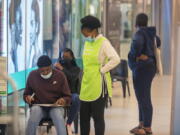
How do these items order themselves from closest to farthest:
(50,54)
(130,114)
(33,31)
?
1. (33,31)
2. (50,54)
3. (130,114)

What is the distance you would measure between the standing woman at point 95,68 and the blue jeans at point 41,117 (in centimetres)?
36

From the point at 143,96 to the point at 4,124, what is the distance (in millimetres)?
2414

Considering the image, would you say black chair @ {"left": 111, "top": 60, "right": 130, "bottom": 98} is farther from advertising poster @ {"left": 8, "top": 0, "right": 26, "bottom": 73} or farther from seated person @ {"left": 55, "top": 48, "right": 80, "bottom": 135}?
advertising poster @ {"left": 8, "top": 0, "right": 26, "bottom": 73}

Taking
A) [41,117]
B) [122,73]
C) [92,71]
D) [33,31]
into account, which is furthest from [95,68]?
[122,73]

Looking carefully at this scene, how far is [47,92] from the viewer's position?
5.79m

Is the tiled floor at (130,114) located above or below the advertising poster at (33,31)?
below

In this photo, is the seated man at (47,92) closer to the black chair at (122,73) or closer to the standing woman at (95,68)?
the standing woman at (95,68)

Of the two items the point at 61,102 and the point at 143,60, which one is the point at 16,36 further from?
the point at 143,60

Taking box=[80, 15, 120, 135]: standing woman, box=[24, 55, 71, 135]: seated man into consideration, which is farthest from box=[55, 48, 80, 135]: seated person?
box=[24, 55, 71, 135]: seated man

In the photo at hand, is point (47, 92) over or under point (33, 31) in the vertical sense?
under

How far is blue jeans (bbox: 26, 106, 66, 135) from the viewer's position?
5672 millimetres

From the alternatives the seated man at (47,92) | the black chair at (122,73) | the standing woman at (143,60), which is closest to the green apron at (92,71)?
the seated man at (47,92)

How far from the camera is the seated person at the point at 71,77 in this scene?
622 cm

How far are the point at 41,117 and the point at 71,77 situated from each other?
88 cm
